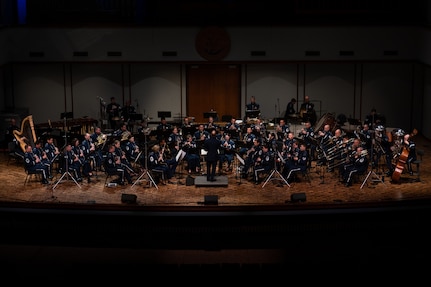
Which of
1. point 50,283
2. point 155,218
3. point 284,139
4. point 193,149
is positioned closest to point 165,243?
point 155,218

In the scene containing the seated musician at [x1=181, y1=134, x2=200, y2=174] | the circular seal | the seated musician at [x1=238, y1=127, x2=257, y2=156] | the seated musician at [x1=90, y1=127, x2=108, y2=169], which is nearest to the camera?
the seated musician at [x1=181, y1=134, x2=200, y2=174]

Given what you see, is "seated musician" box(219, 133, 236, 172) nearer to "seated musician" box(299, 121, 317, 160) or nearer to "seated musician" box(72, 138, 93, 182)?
"seated musician" box(299, 121, 317, 160)

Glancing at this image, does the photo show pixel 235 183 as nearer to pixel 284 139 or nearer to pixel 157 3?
pixel 284 139

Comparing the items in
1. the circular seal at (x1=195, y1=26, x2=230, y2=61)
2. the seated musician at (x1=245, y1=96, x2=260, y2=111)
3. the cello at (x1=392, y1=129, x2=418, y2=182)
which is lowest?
the cello at (x1=392, y1=129, x2=418, y2=182)

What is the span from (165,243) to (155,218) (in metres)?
0.50

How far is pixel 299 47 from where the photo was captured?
27.3 metres

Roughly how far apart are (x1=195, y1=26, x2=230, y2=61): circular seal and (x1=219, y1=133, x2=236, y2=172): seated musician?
6118 mm

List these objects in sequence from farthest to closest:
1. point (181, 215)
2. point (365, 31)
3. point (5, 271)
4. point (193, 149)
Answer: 1. point (365, 31)
2. point (193, 149)
3. point (181, 215)
4. point (5, 271)

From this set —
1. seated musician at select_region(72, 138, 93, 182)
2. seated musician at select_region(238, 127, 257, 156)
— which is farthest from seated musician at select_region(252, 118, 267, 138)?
seated musician at select_region(72, 138, 93, 182)

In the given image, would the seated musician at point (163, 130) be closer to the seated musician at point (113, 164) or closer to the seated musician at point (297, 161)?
the seated musician at point (113, 164)

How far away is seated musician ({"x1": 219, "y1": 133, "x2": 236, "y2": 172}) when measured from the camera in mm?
20606

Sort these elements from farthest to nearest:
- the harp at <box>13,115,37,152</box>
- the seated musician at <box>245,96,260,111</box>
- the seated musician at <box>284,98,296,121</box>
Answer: the seated musician at <box>284,98,296,121</box>, the seated musician at <box>245,96,260,111</box>, the harp at <box>13,115,37,152</box>

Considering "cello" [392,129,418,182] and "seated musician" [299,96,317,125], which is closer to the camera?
"cello" [392,129,418,182]

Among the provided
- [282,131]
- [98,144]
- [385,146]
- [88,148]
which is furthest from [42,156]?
[385,146]
